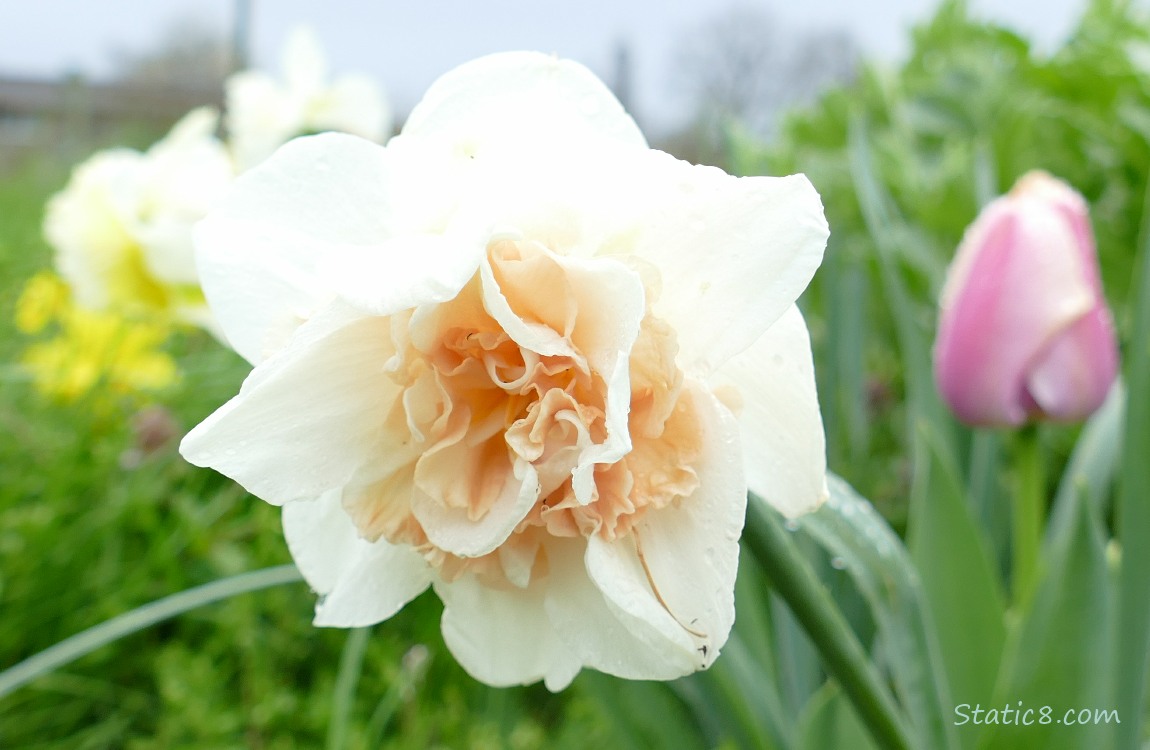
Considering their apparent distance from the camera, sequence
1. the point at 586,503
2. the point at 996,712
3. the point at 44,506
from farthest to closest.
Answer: the point at 44,506, the point at 996,712, the point at 586,503

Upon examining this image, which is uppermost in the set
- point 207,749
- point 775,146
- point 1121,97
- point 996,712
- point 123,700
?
point 1121,97

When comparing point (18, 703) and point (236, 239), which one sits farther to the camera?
point (18, 703)

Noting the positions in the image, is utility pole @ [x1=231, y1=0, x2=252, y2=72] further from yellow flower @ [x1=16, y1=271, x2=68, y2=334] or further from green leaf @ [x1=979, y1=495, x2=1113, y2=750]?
green leaf @ [x1=979, y1=495, x2=1113, y2=750]

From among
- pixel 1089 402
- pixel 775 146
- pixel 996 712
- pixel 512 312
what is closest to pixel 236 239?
pixel 512 312

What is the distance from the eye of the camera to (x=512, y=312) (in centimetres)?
28

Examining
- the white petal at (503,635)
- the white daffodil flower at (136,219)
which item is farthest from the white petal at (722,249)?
the white daffodil flower at (136,219)

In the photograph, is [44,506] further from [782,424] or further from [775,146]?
[775,146]

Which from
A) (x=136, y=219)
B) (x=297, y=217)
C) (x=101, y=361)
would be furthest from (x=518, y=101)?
(x=101, y=361)

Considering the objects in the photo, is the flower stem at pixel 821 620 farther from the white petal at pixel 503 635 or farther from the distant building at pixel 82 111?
the distant building at pixel 82 111

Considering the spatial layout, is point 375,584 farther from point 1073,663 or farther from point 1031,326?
point 1031,326

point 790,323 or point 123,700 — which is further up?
point 790,323

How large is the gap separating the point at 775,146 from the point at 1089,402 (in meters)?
1.11

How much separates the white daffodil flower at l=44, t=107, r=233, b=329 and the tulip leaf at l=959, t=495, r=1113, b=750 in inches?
33.5

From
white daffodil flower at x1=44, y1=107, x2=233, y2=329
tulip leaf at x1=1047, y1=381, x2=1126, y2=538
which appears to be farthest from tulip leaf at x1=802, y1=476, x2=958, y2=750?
white daffodil flower at x1=44, y1=107, x2=233, y2=329
